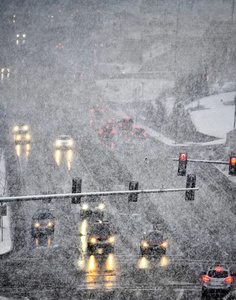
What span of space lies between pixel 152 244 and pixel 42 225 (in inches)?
263

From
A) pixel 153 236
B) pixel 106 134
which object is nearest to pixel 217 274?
pixel 153 236

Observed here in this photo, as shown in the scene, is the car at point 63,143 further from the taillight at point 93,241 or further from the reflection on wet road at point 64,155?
the taillight at point 93,241

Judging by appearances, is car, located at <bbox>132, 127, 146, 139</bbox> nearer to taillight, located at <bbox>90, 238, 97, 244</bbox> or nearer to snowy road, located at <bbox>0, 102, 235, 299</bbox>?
snowy road, located at <bbox>0, 102, 235, 299</bbox>

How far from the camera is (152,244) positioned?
1005 inches

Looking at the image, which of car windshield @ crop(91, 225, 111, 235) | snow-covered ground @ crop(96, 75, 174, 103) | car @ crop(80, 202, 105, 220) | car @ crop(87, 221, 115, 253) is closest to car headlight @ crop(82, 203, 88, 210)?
car @ crop(80, 202, 105, 220)

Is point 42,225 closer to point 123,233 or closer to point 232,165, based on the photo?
point 123,233

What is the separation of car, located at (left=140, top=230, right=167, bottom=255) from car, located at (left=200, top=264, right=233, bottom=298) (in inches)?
221

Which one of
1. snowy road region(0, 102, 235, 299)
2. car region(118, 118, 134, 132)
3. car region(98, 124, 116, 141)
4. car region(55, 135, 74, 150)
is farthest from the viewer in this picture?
car region(118, 118, 134, 132)

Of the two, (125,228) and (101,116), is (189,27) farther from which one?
(125,228)

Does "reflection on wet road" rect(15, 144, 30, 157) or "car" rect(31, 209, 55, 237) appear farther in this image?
"reflection on wet road" rect(15, 144, 30, 157)

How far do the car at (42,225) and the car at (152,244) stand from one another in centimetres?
574

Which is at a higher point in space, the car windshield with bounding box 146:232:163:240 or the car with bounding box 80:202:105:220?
the car windshield with bounding box 146:232:163:240

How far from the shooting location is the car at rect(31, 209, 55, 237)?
2795 cm

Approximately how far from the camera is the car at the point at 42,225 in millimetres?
27953
